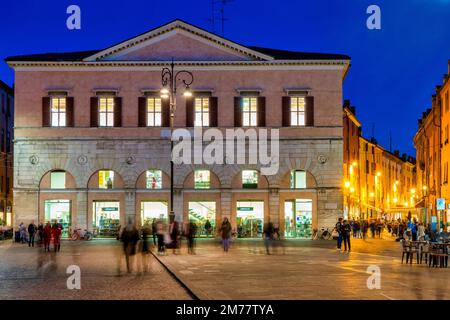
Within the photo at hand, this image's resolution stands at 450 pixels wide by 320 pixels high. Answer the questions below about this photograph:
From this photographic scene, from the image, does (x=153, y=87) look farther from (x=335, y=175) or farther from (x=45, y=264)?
(x=45, y=264)

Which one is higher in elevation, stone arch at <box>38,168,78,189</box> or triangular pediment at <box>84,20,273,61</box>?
triangular pediment at <box>84,20,273,61</box>

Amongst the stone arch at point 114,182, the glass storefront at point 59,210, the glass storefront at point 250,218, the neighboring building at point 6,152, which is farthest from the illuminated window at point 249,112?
the neighboring building at point 6,152

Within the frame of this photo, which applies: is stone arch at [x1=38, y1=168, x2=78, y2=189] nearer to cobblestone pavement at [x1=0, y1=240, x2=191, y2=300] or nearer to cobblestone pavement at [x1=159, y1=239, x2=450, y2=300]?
cobblestone pavement at [x1=0, y1=240, x2=191, y2=300]

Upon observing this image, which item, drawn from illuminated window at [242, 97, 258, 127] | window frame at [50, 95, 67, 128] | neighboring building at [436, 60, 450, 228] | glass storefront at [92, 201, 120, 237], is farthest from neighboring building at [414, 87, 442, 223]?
window frame at [50, 95, 67, 128]

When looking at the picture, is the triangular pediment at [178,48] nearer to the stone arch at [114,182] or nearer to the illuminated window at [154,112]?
the illuminated window at [154,112]

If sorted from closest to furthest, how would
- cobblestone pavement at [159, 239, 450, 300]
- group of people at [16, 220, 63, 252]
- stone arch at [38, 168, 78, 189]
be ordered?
cobblestone pavement at [159, 239, 450, 300] → group of people at [16, 220, 63, 252] → stone arch at [38, 168, 78, 189]

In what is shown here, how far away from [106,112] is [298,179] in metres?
14.1

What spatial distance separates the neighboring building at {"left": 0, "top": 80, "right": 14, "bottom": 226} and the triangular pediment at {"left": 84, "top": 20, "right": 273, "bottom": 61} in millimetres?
23989

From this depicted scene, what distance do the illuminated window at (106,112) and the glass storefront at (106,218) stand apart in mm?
5459

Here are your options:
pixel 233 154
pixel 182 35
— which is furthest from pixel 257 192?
pixel 182 35

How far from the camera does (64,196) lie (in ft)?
180

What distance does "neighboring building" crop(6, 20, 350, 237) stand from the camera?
5478 cm

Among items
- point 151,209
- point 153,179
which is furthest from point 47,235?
point 153,179

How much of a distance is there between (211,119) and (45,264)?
86.9 ft
